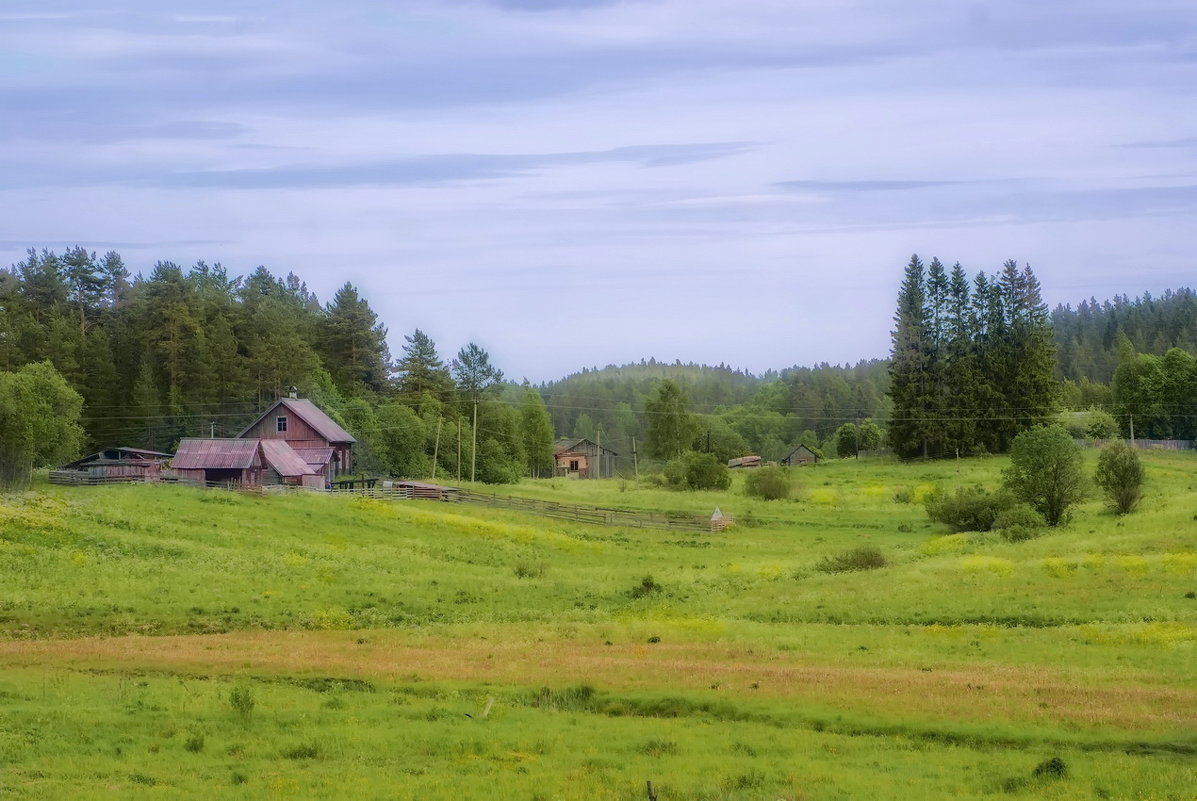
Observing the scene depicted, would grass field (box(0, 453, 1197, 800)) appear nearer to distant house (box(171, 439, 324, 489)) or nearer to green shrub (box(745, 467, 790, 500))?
distant house (box(171, 439, 324, 489))

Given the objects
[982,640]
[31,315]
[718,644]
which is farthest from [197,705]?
[31,315]

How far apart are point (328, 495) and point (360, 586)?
28.9 meters

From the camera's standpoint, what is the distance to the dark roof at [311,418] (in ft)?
317

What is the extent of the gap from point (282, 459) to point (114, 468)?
11400mm

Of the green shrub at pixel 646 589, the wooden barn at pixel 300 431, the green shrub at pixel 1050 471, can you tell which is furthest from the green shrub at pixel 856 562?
the wooden barn at pixel 300 431

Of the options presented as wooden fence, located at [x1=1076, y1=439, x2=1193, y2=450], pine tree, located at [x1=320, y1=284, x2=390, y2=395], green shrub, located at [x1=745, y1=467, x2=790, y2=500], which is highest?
pine tree, located at [x1=320, y1=284, x2=390, y2=395]

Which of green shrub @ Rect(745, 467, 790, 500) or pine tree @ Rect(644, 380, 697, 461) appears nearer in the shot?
green shrub @ Rect(745, 467, 790, 500)

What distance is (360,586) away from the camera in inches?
2023

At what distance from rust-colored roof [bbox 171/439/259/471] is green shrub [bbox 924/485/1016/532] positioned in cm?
4668

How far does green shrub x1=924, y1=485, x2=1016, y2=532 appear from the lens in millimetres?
73875

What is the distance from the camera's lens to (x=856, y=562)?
59.3 meters

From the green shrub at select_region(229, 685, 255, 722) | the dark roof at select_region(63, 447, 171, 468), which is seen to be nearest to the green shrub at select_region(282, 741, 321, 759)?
the green shrub at select_region(229, 685, 255, 722)

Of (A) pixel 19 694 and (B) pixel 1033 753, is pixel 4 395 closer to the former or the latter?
(A) pixel 19 694

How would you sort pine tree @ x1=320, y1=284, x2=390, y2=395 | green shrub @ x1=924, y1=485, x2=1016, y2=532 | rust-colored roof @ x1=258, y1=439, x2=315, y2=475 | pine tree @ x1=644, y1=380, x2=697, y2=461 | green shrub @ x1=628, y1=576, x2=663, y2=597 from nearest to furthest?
green shrub @ x1=628, y1=576, x2=663, y2=597
green shrub @ x1=924, y1=485, x2=1016, y2=532
rust-colored roof @ x1=258, y1=439, x2=315, y2=475
pine tree @ x1=320, y1=284, x2=390, y2=395
pine tree @ x1=644, y1=380, x2=697, y2=461
